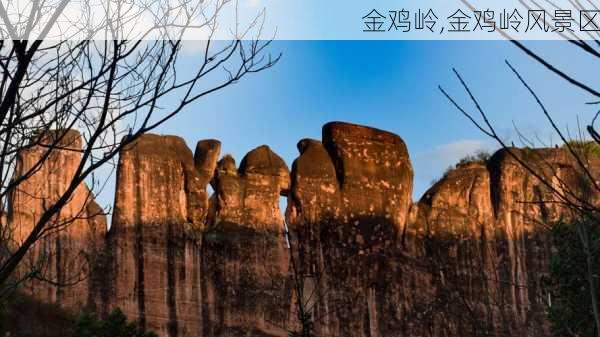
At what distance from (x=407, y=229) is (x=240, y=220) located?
4.04 m

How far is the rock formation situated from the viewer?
19391 millimetres

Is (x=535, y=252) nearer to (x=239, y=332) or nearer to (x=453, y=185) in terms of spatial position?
(x=453, y=185)

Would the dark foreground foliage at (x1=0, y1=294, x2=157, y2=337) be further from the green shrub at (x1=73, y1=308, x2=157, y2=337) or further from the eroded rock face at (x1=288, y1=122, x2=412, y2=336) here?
the eroded rock face at (x1=288, y1=122, x2=412, y2=336)

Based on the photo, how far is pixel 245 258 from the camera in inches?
788

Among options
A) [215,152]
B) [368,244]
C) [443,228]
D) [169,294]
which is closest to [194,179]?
[215,152]

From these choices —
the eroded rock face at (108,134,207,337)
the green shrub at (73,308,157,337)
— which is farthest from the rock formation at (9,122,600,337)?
the green shrub at (73,308,157,337)

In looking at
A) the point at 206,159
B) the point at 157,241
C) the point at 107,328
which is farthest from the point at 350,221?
the point at 107,328

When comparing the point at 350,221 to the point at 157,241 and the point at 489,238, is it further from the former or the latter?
the point at 157,241

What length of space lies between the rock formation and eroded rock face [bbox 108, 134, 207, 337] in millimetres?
24

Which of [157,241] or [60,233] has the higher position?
[60,233]

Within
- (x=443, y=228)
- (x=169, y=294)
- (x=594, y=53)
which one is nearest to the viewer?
(x=594, y=53)

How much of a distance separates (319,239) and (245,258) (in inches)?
72.9

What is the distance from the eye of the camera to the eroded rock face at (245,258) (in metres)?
19.7

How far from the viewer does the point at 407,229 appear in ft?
72.0
